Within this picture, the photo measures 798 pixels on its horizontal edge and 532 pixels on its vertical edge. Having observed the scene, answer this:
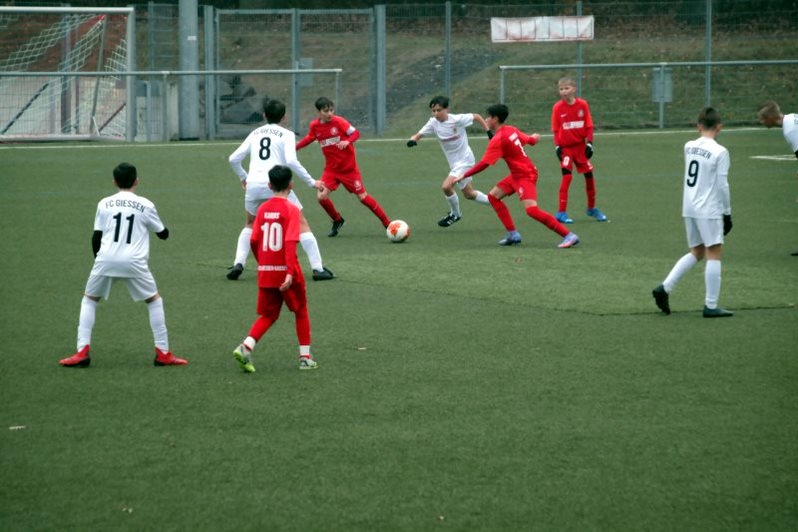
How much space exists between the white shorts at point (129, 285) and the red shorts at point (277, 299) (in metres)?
0.87

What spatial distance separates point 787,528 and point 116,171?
220 inches

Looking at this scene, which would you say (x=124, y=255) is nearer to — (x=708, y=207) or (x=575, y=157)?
(x=708, y=207)

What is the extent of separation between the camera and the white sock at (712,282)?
37.1 ft

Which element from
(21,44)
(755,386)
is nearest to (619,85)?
(21,44)

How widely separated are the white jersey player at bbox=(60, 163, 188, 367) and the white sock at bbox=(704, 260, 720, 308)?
4.63 meters

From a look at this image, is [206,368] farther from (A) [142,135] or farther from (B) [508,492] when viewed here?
(A) [142,135]

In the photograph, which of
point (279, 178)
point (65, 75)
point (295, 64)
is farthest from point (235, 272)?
point (295, 64)

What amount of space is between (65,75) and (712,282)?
892 inches

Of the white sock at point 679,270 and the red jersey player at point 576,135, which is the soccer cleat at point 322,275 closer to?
the white sock at point 679,270

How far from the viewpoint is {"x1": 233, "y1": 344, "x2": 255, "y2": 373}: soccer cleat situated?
927 centimetres

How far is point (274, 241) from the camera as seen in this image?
9328 mm

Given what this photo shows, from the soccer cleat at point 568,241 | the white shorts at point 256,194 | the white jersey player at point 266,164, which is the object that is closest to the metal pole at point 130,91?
the soccer cleat at point 568,241

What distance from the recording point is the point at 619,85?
3822 centimetres

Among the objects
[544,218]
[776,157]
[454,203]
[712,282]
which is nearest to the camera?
[712,282]
